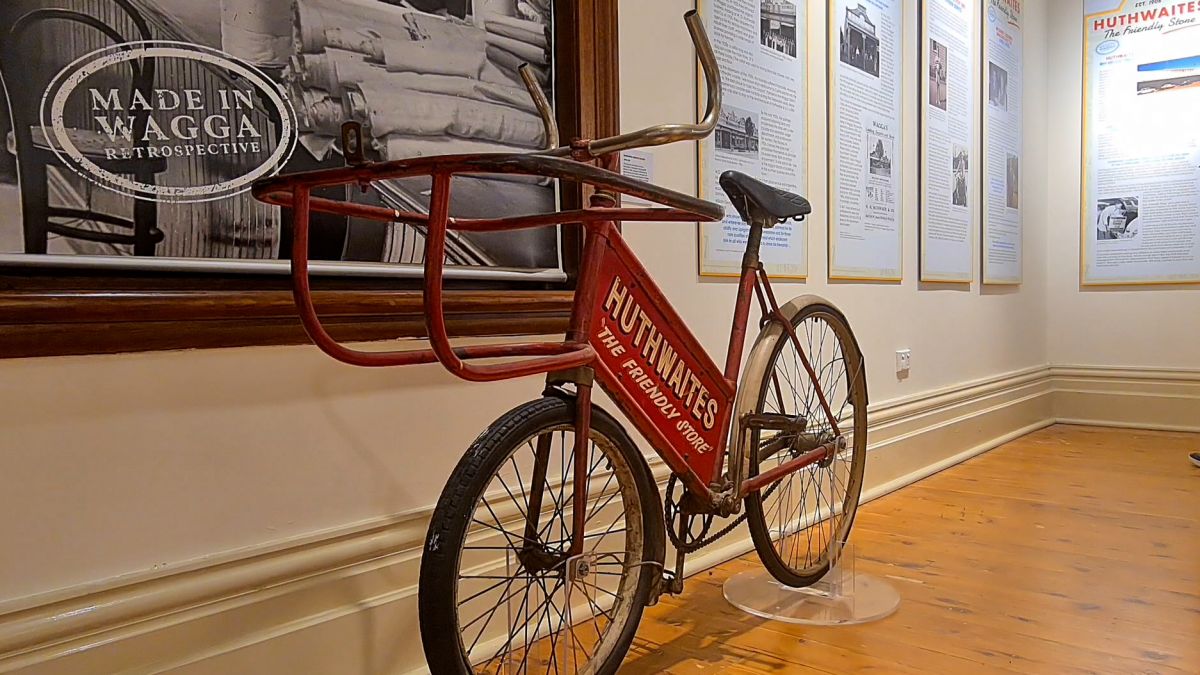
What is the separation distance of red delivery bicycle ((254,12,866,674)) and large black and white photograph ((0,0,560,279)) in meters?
0.22

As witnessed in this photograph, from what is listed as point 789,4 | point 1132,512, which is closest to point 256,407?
point 789,4

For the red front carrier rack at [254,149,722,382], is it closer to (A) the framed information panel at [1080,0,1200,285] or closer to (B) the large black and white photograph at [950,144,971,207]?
(B) the large black and white photograph at [950,144,971,207]

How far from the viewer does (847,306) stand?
2789 mm

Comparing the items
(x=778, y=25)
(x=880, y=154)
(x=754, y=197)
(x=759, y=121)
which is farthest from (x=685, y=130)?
(x=880, y=154)

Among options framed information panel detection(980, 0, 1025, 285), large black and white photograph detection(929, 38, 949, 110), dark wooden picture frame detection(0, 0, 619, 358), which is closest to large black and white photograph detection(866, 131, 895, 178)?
large black and white photograph detection(929, 38, 949, 110)

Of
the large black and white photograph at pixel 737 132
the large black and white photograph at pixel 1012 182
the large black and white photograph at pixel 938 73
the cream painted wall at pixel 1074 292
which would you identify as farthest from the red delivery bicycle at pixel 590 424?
the cream painted wall at pixel 1074 292

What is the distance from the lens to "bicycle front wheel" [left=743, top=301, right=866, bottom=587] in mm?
1846

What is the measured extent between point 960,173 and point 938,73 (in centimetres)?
46

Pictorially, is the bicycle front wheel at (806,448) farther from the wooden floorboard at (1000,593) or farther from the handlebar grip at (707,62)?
the handlebar grip at (707,62)

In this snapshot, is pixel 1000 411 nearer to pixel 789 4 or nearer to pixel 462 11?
pixel 789 4

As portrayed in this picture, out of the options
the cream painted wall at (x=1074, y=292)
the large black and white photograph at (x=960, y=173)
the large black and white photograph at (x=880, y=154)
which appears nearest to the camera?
the large black and white photograph at (x=880, y=154)

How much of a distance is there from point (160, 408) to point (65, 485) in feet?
0.50

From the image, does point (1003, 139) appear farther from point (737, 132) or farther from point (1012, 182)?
point (737, 132)

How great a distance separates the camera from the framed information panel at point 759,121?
221 centimetres
